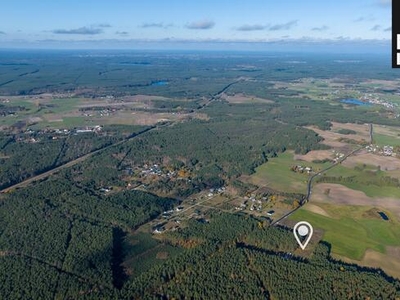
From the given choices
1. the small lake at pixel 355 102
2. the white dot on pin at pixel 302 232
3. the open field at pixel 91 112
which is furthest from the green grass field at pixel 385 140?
the white dot on pin at pixel 302 232

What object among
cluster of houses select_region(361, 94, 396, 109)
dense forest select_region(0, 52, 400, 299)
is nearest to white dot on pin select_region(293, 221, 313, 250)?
dense forest select_region(0, 52, 400, 299)

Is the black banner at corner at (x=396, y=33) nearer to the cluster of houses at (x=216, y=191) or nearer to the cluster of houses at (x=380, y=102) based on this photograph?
the cluster of houses at (x=216, y=191)

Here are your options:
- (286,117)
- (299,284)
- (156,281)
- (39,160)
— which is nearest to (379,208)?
(299,284)

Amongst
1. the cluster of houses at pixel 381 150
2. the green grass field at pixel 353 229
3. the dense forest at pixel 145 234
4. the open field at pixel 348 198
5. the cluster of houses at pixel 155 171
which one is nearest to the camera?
the dense forest at pixel 145 234

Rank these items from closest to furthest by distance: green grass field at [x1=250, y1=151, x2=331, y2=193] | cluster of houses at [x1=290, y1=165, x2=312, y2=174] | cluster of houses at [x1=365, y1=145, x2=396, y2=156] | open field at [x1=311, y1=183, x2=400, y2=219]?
1. open field at [x1=311, y1=183, x2=400, y2=219]
2. green grass field at [x1=250, y1=151, x2=331, y2=193]
3. cluster of houses at [x1=290, y1=165, x2=312, y2=174]
4. cluster of houses at [x1=365, y1=145, x2=396, y2=156]

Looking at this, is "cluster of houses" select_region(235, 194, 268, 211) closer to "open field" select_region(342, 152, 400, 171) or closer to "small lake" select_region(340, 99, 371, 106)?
"open field" select_region(342, 152, 400, 171)
